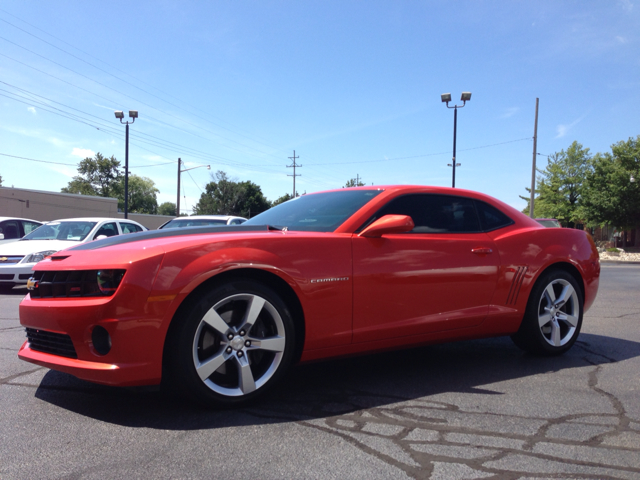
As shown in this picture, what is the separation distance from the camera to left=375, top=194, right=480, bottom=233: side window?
392cm

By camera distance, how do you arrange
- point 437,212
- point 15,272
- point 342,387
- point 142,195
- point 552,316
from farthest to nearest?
1. point 142,195
2. point 15,272
3. point 552,316
4. point 437,212
5. point 342,387

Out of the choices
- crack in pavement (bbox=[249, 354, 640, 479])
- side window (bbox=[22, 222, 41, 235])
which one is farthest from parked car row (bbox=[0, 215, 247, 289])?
crack in pavement (bbox=[249, 354, 640, 479])

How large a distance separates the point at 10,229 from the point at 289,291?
456 inches

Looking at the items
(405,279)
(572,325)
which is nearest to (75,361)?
(405,279)

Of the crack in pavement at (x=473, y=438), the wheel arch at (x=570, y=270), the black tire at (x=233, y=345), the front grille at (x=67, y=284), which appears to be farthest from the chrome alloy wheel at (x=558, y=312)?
the front grille at (x=67, y=284)

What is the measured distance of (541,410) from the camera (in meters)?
3.15

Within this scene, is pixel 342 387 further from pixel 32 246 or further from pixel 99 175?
pixel 99 175

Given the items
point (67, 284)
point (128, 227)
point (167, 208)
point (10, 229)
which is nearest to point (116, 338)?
point (67, 284)

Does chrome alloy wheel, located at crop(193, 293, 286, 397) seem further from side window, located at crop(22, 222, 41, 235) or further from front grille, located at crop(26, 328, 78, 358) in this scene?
side window, located at crop(22, 222, 41, 235)

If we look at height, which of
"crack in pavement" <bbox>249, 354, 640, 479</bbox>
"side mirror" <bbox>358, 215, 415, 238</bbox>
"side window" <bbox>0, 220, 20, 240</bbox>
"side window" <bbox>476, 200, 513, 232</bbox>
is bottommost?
"crack in pavement" <bbox>249, 354, 640, 479</bbox>

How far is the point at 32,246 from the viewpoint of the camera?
10.0 meters

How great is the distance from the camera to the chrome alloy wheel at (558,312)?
4.50 metres

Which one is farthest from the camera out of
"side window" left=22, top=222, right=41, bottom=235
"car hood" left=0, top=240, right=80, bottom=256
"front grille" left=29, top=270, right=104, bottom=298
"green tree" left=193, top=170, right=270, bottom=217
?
"green tree" left=193, top=170, right=270, bottom=217

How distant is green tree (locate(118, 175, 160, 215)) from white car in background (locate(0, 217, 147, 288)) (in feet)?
345
